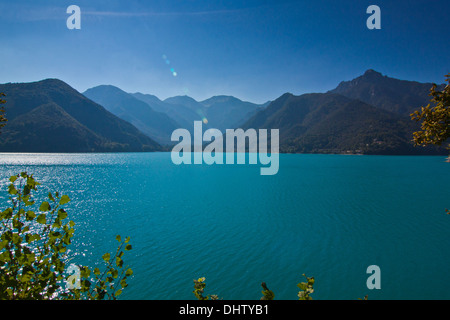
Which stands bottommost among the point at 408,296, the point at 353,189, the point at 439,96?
the point at 408,296

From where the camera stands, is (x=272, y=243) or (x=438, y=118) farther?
(x=272, y=243)

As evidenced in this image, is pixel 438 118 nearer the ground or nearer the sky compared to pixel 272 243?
nearer the sky

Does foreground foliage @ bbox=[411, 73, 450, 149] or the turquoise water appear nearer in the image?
foreground foliage @ bbox=[411, 73, 450, 149]

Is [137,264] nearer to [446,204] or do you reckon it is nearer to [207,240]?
[207,240]

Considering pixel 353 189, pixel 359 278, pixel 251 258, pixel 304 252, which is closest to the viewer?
pixel 359 278

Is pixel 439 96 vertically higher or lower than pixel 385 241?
higher

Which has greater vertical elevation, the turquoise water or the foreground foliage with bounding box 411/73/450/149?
the foreground foliage with bounding box 411/73/450/149

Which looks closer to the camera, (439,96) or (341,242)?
(439,96)

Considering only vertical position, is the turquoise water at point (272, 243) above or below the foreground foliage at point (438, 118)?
below

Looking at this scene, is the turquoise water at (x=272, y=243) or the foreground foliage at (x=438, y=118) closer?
the foreground foliage at (x=438, y=118)
